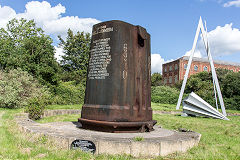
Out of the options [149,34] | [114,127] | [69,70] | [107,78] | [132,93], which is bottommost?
[114,127]

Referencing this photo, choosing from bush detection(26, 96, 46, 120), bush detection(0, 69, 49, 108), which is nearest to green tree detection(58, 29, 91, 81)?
bush detection(0, 69, 49, 108)

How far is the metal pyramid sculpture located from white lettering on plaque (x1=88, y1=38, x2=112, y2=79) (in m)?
11.5

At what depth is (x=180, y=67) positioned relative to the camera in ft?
184

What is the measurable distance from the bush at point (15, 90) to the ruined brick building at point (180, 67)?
43865mm

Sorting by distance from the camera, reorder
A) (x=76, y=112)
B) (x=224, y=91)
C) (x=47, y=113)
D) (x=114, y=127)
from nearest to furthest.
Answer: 1. (x=114, y=127)
2. (x=47, y=113)
3. (x=76, y=112)
4. (x=224, y=91)

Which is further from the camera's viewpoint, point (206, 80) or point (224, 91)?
point (206, 80)

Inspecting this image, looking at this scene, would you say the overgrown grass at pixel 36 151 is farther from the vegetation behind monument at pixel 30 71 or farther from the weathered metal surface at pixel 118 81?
the vegetation behind monument at pixel 30 71

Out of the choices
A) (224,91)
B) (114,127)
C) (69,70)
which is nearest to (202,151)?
(114,127)

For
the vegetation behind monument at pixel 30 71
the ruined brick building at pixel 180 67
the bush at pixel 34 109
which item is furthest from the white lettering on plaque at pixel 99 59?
the ruined brick building at pixel 180 67

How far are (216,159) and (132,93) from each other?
2356 millimetres

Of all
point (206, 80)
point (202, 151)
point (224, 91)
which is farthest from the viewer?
point (206, 80)

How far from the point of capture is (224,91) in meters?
34.6

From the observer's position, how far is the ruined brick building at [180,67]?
56281 millimetres

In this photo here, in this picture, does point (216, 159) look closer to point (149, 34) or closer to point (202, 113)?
point (149, 34)
